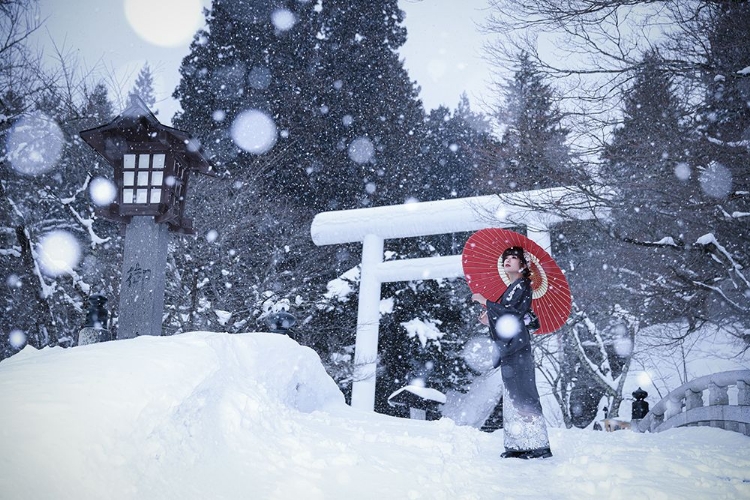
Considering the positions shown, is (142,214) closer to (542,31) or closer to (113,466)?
(113,466)

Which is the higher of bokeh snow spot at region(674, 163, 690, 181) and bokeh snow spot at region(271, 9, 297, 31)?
bokeh snow spot at region(271, 9, 297, 31)

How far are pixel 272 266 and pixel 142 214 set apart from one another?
4698 mm

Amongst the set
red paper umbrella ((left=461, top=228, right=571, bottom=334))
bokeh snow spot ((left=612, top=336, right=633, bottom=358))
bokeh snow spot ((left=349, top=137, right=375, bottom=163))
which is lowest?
bokeh snow spot ((left=612, top=336, right=633, bottom=358))

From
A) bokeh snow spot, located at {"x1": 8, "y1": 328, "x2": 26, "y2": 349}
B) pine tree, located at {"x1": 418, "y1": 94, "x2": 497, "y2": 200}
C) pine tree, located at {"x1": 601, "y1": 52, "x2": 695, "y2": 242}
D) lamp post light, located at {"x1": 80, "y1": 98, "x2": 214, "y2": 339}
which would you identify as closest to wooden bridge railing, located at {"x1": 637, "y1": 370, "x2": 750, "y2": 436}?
pine tree, located at {"x1": 601, "y1": 52, "x2": 695, "y2": 242}

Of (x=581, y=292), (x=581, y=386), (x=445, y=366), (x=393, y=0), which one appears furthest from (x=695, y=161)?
(x=393, y=0)

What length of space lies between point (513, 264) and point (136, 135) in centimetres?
401

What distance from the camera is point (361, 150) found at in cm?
1439

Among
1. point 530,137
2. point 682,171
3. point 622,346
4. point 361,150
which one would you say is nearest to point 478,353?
point 622,346

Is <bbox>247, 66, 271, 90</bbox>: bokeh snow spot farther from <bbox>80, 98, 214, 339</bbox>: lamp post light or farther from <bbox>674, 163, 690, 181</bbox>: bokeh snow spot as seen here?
<bbox>674, 163, 690, 181</bbox>: bokeh snow spot

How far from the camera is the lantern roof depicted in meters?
4.95

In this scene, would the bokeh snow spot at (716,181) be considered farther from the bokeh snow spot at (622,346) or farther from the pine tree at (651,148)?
the bokeh snow spot at (622,346)

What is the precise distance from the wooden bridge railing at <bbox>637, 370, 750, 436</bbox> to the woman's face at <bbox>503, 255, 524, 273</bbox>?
264 centimetres

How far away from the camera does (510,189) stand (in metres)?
6.31

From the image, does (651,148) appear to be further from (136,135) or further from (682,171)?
(136,135)
